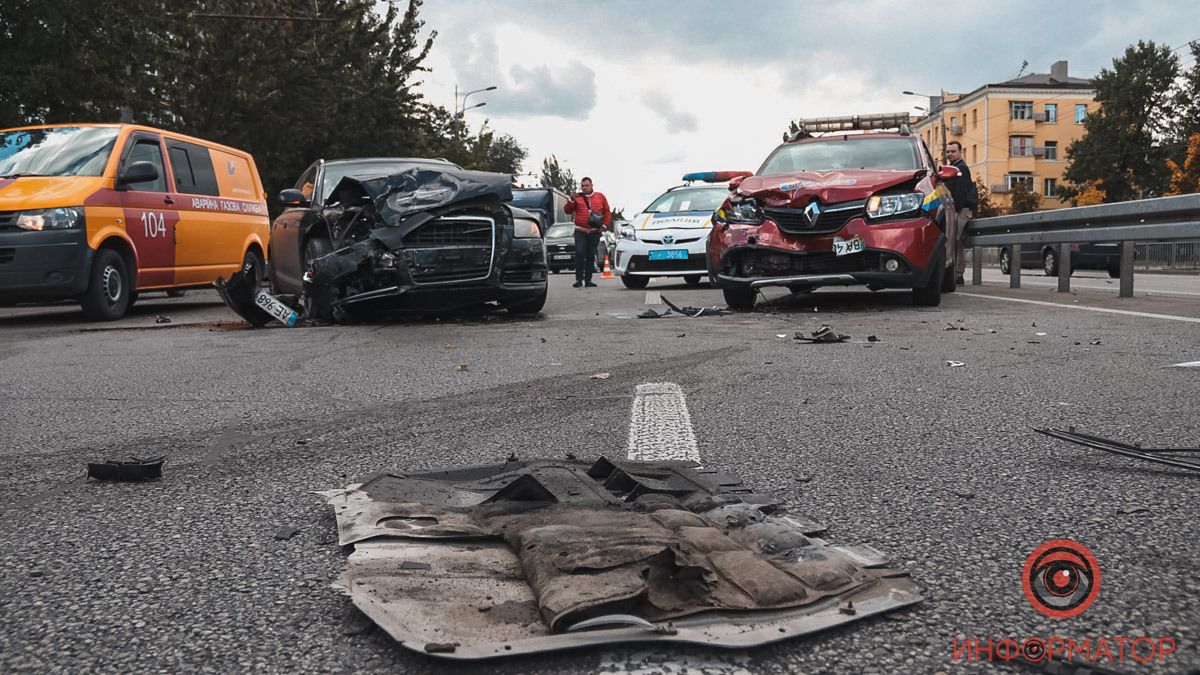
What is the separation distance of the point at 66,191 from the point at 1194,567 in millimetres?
10871

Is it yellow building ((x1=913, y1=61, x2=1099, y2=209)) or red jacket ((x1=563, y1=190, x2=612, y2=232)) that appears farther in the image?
yellow building ((x1=913, y1=61, x2=1099, y2=209))

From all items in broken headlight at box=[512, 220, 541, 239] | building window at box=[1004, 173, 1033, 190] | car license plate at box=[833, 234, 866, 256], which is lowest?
car license plate at box=[833, 234, 866, 256]

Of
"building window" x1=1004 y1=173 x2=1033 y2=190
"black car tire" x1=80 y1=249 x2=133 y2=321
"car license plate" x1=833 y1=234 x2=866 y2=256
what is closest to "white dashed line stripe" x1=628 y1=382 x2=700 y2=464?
"car license plate" x1=833 y1=234 x2=866 y2=256

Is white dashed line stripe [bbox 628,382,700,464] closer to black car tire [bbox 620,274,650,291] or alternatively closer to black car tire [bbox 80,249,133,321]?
black car tire [bbox 80,249,133,321]

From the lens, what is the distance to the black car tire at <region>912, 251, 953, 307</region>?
10.2m

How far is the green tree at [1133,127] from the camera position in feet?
241

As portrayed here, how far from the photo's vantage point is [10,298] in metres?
10.7

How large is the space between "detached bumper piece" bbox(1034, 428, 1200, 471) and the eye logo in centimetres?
99

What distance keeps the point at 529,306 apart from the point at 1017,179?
8703 cm

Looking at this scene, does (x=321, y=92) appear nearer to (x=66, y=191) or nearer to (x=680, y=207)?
(x=680, y=207)

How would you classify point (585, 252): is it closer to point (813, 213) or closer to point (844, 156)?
point (844, 156)

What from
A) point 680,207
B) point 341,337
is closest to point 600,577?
point 341,337

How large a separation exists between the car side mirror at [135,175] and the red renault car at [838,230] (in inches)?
227

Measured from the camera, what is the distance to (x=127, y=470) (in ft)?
11.2
